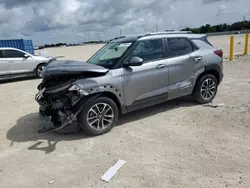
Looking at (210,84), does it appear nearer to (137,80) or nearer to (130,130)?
(137,80)

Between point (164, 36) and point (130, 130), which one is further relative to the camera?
point (164, 36)

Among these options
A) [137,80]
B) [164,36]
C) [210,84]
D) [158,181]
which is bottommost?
[158,181]

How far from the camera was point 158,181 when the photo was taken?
2.80 m

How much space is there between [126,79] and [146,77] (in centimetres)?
45

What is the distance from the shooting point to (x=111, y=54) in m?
4.80

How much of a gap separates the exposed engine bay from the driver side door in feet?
1.90

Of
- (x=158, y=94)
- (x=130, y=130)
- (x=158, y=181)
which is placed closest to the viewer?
(x=158, y=181)

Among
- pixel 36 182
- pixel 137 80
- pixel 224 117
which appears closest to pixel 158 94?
pixel 137 80

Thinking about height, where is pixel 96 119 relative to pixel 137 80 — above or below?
below

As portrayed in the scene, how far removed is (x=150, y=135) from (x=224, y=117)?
165 cm

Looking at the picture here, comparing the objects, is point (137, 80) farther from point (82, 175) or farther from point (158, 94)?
point (82, 175)

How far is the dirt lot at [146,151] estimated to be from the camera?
288 cm

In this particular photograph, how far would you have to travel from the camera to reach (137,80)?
438cm

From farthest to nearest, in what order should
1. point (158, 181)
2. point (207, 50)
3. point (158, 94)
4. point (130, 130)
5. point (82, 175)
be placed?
point (207, 50) < point (158, 94) < point (130, 130) < point (82, 175) < point (158, 181)
